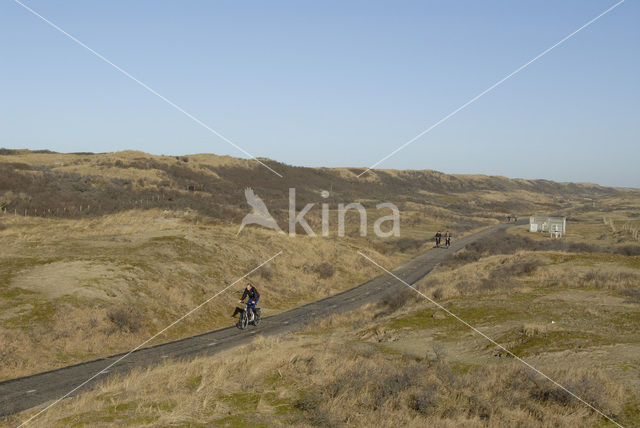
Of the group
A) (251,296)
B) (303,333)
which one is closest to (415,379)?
(303,333)

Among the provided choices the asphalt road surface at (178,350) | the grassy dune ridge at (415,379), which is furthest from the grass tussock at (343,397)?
the asphalt road surface at (178,350)

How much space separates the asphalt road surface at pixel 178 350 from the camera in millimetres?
12781

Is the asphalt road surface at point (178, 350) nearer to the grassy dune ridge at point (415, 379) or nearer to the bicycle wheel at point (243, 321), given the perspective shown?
the bicycle wheel at point (243, 321)

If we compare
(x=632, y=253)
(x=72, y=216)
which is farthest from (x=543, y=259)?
(x=72, y=216)

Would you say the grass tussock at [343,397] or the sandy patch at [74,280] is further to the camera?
the sandy patch at [74,280]

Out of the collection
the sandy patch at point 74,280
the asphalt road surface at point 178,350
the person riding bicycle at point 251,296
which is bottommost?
the asphalt road surface at point 178,350

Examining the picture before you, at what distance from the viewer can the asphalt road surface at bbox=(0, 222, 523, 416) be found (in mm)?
12781

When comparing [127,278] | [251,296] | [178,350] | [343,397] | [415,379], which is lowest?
[178,350]

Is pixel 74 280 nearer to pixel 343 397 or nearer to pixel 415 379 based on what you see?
pixel 343 397

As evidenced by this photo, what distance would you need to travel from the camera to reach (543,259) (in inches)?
1221

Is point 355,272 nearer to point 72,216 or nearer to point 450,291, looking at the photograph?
point 450,291

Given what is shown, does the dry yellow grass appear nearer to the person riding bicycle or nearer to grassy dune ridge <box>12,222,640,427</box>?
the person riding bicycle

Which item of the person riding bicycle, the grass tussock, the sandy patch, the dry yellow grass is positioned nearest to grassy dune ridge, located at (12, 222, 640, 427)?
the grass tussock

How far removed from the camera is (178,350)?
18.1m
